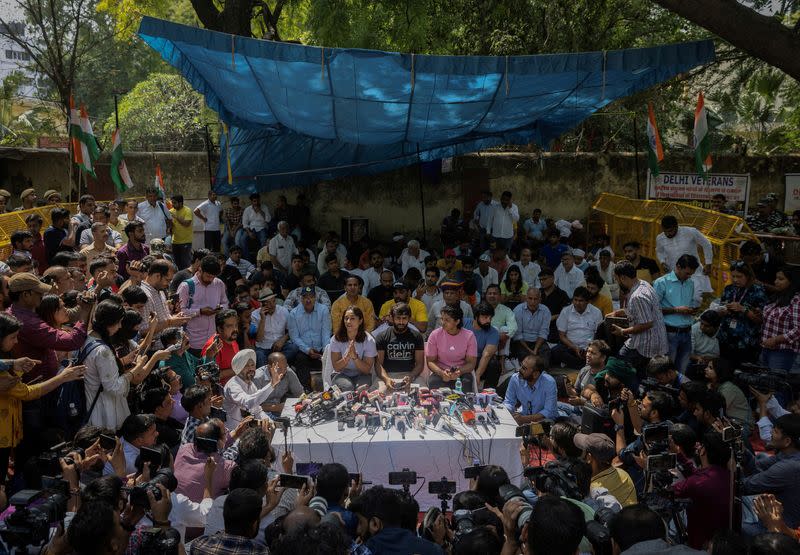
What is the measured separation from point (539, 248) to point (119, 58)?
2524cm

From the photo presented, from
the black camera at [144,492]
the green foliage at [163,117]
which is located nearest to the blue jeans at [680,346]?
the black camera at [144,492]

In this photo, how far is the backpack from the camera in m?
4.78

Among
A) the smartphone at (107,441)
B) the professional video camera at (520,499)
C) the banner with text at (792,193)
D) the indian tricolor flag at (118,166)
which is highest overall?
the indian tricolor flag at (118,166)

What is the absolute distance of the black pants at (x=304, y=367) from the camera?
24.8ft

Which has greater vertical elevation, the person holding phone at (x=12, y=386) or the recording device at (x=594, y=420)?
the person holding phone at (x=12, y=386)

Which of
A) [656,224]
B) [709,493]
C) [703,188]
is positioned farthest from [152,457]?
[703,188]

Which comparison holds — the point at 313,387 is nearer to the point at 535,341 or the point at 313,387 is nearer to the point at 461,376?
the point at 461,376

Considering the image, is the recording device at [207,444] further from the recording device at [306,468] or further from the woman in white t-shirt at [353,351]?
the woman in white t-shirt at [353,351]

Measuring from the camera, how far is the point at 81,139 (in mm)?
9594

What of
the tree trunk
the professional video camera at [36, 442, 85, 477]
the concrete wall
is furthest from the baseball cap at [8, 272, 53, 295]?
the concrete wall

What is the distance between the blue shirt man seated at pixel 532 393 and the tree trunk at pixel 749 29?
328 cm

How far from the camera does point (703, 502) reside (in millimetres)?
4000

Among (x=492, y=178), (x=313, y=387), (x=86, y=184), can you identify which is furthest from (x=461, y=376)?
(x=86, y=184)

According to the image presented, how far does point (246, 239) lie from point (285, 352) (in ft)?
11.9
